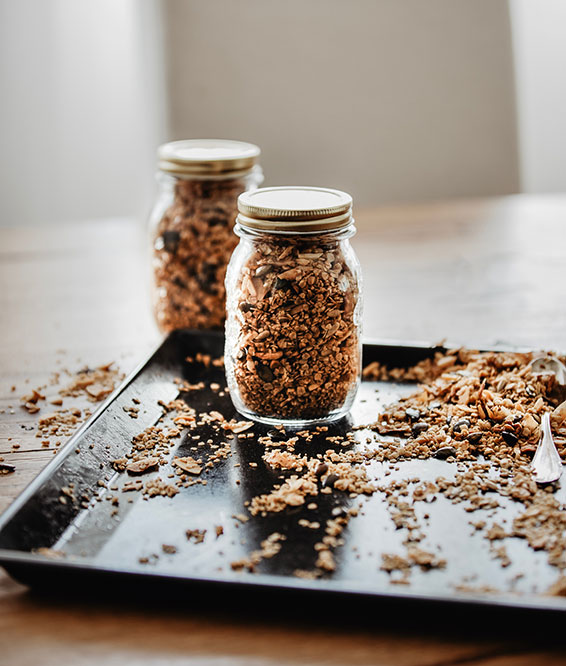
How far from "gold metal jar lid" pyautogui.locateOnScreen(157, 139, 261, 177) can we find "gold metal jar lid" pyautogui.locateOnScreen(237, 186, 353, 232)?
0.71 feet

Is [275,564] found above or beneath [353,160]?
beneath

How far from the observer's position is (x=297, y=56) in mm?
2652

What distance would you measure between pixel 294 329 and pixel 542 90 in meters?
2.32

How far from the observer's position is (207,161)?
1158mm

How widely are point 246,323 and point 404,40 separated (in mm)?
1966

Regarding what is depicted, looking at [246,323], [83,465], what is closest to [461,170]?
[246,323]

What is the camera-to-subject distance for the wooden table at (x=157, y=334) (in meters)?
0.65

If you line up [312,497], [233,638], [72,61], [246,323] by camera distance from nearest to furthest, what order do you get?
[233,638] < [312,497] < [246,323] < [72,61]

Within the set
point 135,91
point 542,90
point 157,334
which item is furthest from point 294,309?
point 542,90

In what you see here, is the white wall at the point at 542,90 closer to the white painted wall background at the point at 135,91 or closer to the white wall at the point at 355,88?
the white painted wall background at the point at 135,91

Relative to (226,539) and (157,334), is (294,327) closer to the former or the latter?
(226,539)

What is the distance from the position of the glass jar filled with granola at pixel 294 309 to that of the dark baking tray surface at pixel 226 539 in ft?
0.16

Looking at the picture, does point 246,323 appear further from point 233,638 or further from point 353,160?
point 353,160

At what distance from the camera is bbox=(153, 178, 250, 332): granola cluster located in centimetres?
120
